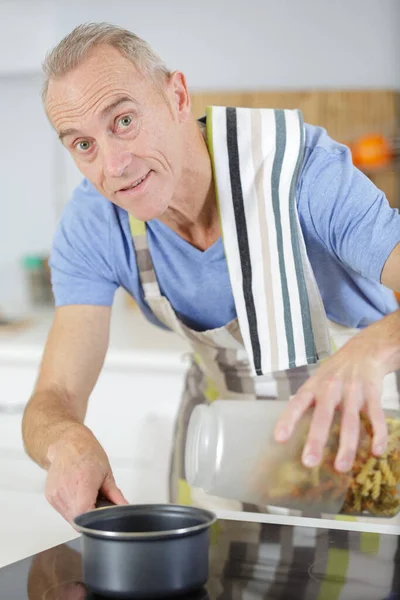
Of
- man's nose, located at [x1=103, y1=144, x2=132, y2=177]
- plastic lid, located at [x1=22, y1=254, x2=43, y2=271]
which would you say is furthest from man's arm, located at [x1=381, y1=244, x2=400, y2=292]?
plastic lid, located at [x1=22, y1=254, x2=43, y2=271]

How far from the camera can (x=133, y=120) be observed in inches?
41.6

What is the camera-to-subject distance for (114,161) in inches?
40.8

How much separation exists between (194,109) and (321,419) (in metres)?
1.84

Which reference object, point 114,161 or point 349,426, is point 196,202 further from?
point 349,426

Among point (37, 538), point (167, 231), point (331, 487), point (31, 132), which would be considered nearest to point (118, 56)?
point (167, 231)

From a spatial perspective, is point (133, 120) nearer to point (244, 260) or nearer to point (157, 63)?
point (157, 63)

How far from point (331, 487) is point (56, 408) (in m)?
0.41

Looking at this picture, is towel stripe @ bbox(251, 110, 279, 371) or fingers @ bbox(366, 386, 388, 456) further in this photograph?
towel stripe @ bbox(251, 110, 279, 371)

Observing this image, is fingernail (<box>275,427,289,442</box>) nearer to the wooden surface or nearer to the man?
the man

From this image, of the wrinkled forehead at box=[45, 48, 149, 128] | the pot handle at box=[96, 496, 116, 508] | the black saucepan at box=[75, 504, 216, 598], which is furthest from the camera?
the wrinkled forehead at box=[45, 48, 149, 128]

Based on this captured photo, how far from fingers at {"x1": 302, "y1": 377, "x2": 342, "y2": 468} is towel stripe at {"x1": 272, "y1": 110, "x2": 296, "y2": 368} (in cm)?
34

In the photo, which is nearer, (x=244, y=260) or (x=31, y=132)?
(x=244, y=260)

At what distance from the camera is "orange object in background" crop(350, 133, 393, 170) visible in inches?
94.7

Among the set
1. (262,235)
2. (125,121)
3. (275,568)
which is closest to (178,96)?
(125,121)
